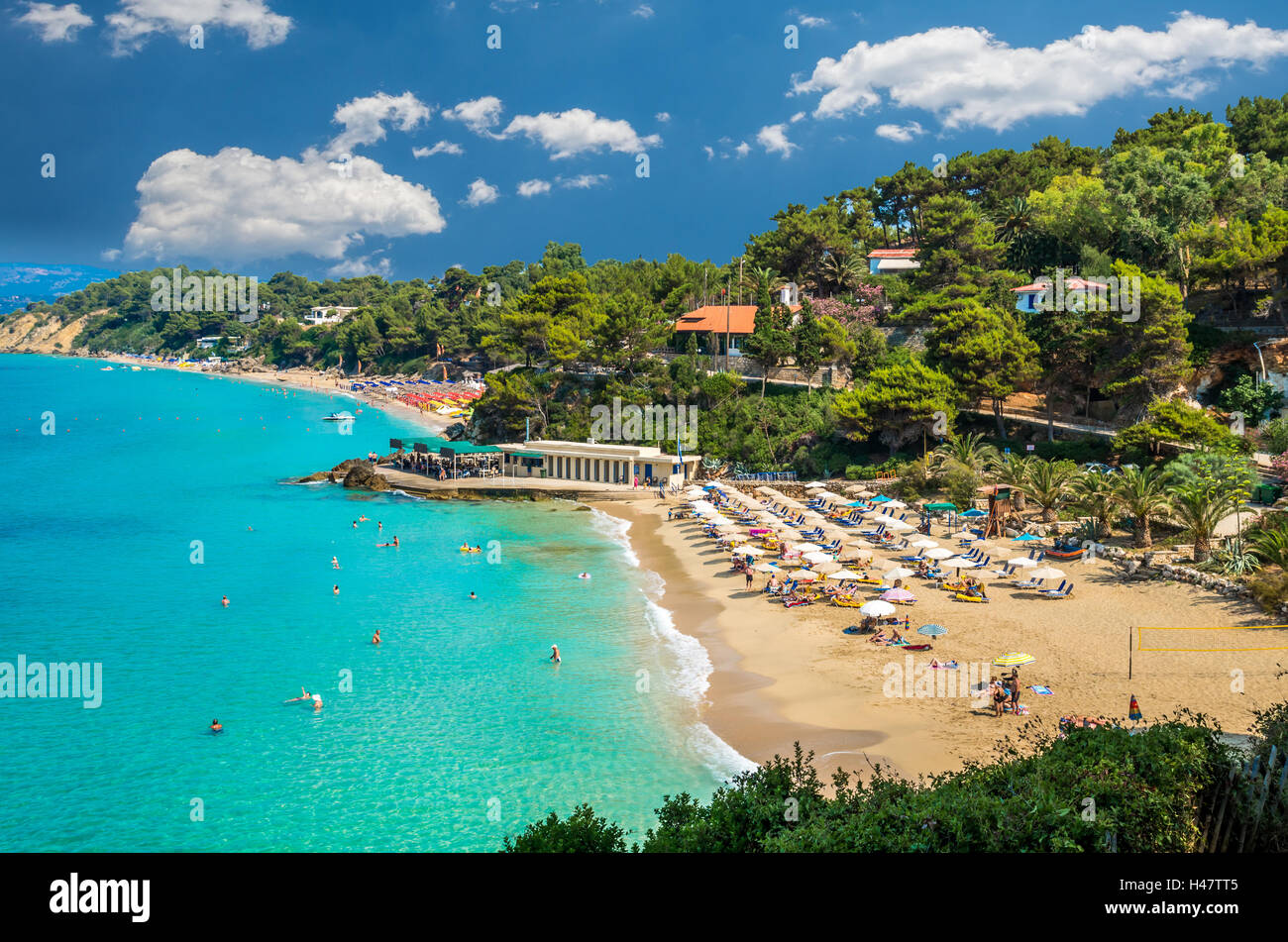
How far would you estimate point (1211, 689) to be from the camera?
23.0 metres

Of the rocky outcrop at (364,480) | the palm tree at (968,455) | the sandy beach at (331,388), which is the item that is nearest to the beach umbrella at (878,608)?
the palm tree at (968,455)

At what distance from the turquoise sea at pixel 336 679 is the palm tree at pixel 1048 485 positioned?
1932 cm

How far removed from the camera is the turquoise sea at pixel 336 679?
68.4 ft

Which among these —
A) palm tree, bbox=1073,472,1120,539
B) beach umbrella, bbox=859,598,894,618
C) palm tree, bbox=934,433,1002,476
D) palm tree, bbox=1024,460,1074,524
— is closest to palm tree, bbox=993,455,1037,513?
palm tree, bbox=1024,460,1074,524

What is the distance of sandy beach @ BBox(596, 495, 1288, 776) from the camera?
22.3 meters

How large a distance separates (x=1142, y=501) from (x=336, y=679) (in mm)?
31894

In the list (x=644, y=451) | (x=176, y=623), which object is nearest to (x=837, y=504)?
(x=644, y=451)

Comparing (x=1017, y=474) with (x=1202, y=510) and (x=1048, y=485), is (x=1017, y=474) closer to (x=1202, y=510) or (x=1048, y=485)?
(x=1048, y=485)

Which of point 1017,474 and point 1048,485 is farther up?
point 1017,474

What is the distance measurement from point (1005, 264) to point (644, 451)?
1288 inches

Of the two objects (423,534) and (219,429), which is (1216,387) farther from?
Answer: (219,429)

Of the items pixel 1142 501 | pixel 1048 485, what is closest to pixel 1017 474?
pixel 1048 485

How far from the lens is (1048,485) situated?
1634 inches
